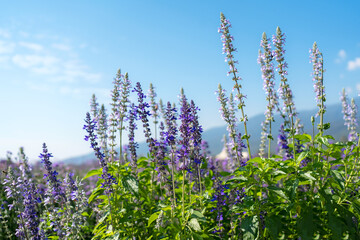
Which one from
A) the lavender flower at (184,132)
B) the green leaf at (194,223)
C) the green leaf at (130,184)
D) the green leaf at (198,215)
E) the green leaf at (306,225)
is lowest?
the green leaf at (306,225)

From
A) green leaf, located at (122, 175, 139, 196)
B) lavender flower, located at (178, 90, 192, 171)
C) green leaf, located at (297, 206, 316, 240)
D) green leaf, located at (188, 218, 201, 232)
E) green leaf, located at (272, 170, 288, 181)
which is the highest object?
lavender flower, located at (178, 90, 192, 171)

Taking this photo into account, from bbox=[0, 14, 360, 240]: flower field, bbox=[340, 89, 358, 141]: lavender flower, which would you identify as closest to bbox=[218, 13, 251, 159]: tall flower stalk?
bbox=[0, 14, 360, 240]: flower field

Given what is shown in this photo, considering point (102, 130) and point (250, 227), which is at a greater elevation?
point (102, 130)

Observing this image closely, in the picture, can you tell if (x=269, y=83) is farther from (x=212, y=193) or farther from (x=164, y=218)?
(x=164, y=218)

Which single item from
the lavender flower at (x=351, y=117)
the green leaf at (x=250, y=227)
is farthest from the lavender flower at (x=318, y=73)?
the lavender flower at (x=351, y=117)

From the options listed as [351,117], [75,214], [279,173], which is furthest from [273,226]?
[351,117]

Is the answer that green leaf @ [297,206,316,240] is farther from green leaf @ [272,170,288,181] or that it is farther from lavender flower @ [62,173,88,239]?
lavender flower @ [62,173,88,239]

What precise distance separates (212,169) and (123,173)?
205 cm

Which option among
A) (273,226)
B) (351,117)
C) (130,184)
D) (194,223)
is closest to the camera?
(273,226)

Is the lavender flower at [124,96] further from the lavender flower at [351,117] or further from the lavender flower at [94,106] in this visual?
the lavender flower at [351,117]

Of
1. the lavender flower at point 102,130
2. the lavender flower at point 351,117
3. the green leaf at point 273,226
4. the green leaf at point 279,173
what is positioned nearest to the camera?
the green leaf at point 273,226

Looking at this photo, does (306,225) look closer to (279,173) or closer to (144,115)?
(279,173)

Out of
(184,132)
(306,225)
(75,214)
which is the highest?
(184,132)

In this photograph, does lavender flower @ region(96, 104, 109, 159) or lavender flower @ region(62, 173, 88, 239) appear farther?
lavender flower @ region(96, 104, 109, 159)
